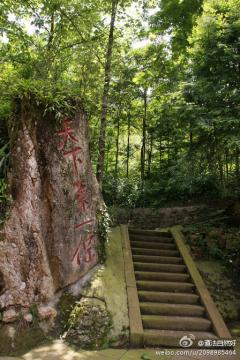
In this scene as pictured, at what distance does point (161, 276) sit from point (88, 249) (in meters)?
1.91

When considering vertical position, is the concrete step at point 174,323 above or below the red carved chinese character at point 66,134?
below

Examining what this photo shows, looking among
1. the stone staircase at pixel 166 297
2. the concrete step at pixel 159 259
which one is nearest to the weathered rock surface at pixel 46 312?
the stone staircase at pixel 166 297

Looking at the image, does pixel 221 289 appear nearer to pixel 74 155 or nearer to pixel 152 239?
pixel 152 239

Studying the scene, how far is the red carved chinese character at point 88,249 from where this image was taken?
22.2 feet

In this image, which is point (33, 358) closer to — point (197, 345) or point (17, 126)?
point (197, 345)

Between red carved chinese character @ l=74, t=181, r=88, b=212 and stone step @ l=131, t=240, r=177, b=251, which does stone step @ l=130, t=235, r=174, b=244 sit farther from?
red carved chinese character @ l=74, t=181, r=88, b=212

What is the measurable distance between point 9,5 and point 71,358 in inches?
381

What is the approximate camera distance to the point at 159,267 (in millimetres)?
7805

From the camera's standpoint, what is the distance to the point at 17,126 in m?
6.16

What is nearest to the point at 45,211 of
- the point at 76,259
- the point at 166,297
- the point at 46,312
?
the point at 76,259

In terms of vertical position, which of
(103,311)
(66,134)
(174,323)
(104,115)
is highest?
Answer: (104,115)

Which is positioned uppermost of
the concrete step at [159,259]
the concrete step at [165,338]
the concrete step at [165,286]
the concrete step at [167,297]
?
the concrete step at [159,259]

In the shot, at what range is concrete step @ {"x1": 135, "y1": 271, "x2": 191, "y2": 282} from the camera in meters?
7.40

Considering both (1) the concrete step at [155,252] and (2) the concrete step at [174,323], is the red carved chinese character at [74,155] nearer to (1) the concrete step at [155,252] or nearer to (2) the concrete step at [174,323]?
(1) the concrete step at [155,252]
